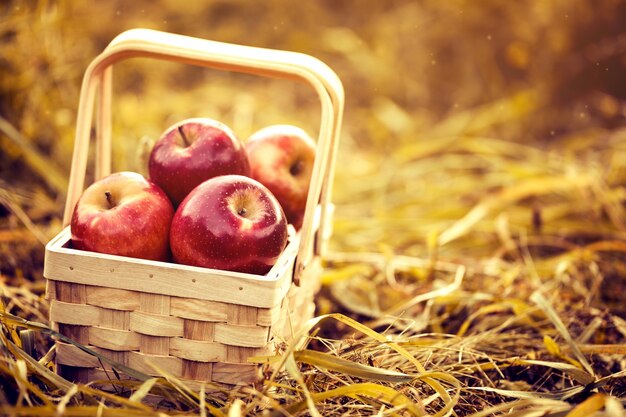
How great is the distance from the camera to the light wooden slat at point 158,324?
1.18 metres

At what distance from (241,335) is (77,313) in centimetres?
31

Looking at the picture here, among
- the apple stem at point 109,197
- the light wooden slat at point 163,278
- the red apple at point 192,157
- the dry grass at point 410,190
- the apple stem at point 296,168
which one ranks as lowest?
the dry grass at point 410,190

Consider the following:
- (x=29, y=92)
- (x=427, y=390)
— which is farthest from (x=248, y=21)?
(x=427, y=390)

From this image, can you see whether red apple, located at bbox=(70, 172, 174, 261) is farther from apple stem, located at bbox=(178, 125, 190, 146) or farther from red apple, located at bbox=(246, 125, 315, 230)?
red apple, located at bbox=(246, 125, 315, 230)

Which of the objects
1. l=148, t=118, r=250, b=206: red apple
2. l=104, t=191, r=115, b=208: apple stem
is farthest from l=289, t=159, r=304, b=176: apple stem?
l=104, t=191, r=115, b=208: apple stem

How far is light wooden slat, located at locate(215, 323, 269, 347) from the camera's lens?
1.17 m

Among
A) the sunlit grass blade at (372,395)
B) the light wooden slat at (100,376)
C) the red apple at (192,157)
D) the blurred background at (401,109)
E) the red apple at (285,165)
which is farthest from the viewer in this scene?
the blurred background at (401,109)

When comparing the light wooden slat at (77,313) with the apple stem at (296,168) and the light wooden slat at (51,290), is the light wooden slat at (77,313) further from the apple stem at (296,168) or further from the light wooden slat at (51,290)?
the apple stem at (296,168)

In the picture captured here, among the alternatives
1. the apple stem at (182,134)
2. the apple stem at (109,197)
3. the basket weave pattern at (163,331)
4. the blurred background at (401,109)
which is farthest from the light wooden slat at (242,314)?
the blurred background at (401,109)

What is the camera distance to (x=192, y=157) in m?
1.36

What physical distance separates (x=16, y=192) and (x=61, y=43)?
29.3 inches

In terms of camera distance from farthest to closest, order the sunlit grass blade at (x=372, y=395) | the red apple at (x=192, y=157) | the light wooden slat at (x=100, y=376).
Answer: the red apple at (x=192, y=157)
the light wooden slat at (x=100, y=376)
the sunlit grass blade at (x=372, y=395)

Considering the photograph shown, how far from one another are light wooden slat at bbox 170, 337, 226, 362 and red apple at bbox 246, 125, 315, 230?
43cm

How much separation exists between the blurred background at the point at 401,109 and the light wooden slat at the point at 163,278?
1.49 ft
